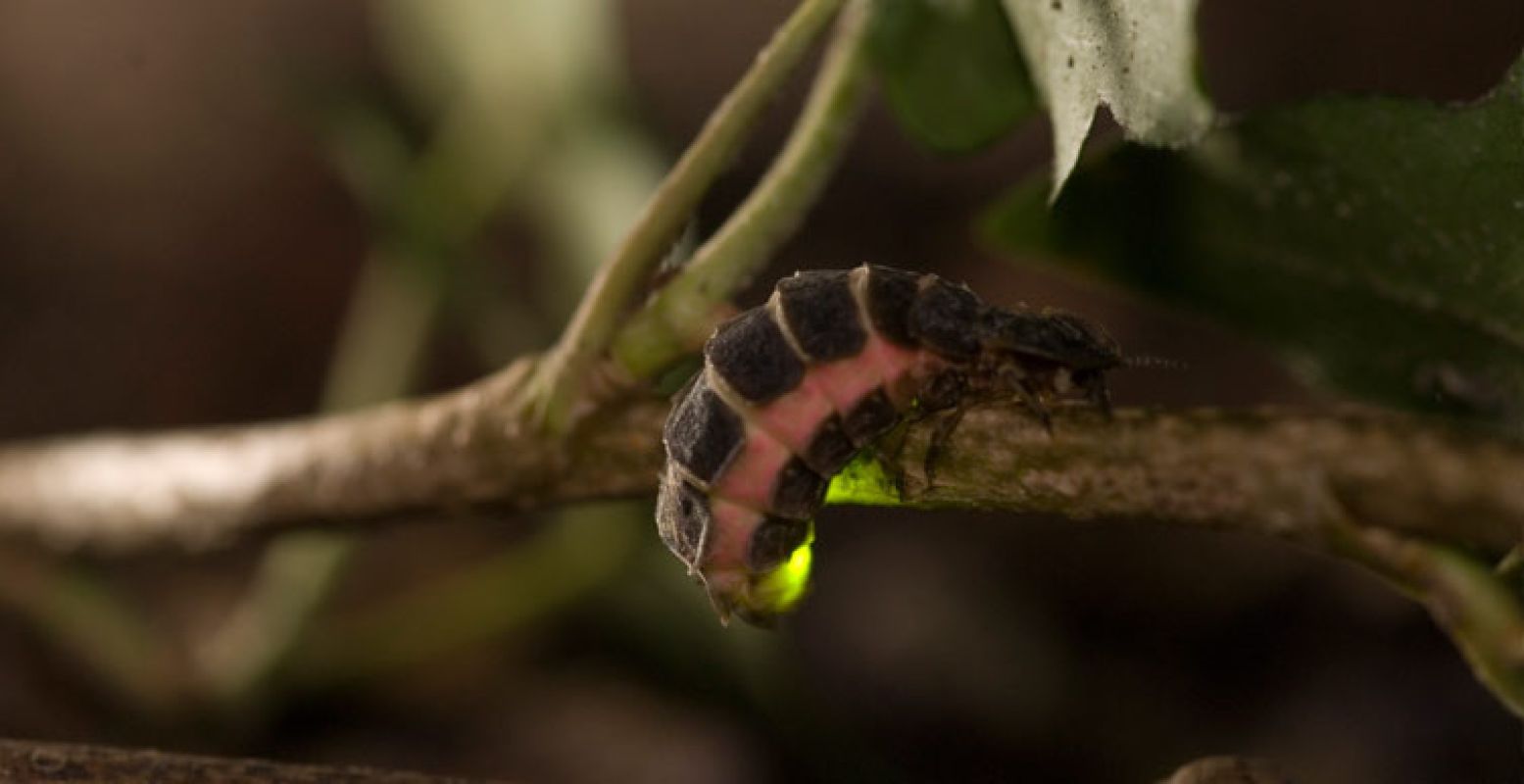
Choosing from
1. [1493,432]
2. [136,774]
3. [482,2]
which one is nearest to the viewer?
[136,774]

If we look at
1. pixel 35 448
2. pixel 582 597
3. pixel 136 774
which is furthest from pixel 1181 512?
pixel 35 448

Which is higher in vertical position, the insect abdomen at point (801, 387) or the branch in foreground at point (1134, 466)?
the insect abdomen at point (801, 387)

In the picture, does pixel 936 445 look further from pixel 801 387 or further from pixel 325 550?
pixel 325 550

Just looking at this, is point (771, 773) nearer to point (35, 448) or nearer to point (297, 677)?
point (297, 677)

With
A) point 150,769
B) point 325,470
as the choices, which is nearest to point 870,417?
point 150,769

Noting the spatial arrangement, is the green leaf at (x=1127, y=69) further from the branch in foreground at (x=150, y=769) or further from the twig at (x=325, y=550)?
the twig at (x=325, y=550)

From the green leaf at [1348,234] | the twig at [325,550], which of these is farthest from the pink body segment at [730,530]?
the twig at [325,550]
